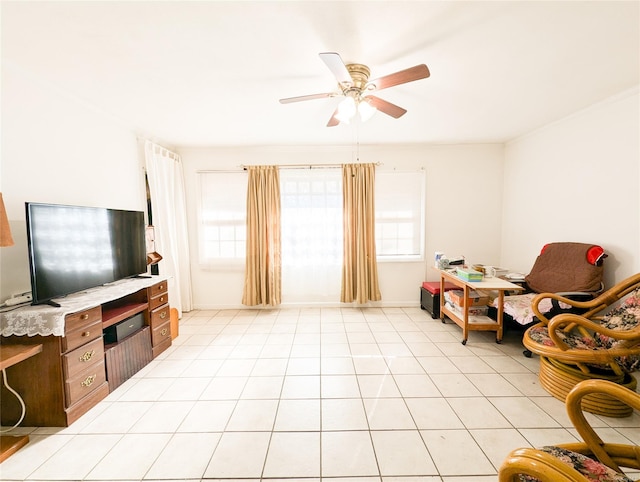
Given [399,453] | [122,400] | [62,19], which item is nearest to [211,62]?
[62,19]

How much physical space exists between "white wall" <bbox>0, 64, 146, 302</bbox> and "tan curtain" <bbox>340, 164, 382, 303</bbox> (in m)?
2.77

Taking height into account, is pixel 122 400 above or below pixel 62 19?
below

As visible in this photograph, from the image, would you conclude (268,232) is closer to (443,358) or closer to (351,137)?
(351,137)

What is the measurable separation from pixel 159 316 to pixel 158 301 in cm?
16

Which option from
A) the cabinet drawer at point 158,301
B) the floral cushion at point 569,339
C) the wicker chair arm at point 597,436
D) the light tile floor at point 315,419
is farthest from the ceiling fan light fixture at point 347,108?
the cabinet drawer at point 158,301

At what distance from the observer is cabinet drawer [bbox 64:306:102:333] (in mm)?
1714

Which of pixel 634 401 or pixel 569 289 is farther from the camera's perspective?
pixel 569 289

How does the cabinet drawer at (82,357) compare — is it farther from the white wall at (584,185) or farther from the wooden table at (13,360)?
the white wall at (584,185)

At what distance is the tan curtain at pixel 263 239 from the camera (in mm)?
3750

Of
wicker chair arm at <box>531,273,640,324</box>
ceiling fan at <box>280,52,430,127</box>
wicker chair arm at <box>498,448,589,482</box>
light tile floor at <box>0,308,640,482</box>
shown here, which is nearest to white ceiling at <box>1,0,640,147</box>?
ceiling fan at <box>280,52,430,127</box>

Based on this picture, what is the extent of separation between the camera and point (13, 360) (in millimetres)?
1458

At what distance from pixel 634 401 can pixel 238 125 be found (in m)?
3.49

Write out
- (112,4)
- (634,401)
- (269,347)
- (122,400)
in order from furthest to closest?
(269,347)
(122,400)
(112,4)
(634,401)

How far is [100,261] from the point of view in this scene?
219cm
